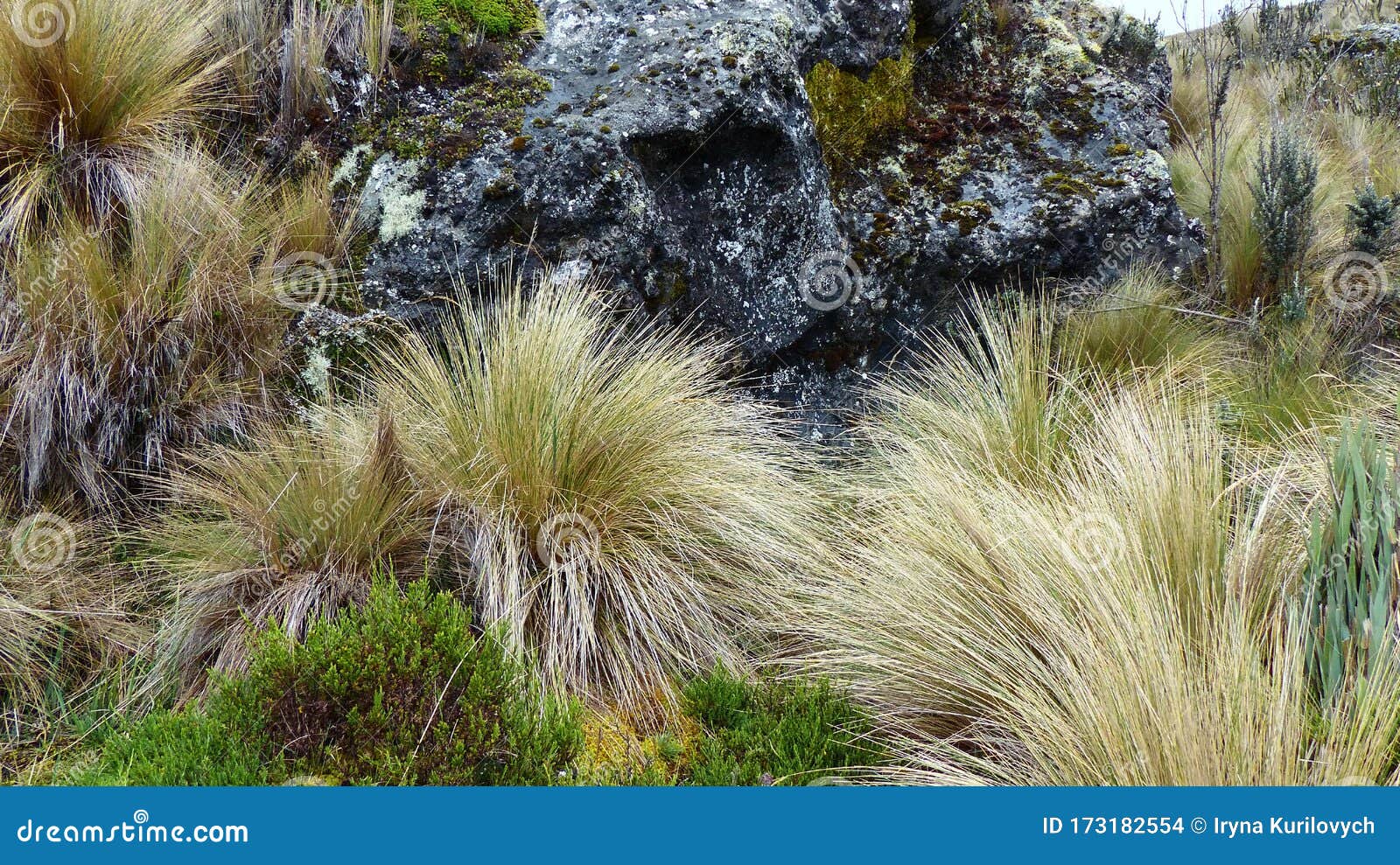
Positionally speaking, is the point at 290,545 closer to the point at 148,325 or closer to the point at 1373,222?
the point at 148,325

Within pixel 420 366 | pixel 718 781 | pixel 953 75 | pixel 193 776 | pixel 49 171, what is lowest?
pixel 718 781

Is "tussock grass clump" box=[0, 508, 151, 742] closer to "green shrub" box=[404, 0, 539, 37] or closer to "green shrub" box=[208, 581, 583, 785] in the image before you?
"green shrub" box=[208, 581, 583, 785]

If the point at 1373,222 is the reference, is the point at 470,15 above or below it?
above

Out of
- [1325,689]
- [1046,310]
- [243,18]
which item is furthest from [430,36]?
[1325,689]

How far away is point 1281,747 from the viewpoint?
1.92 metres

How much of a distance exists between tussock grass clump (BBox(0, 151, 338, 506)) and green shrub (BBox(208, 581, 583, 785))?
1354 millimetres

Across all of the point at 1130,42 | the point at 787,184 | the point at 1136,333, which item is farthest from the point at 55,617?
the point at 1130,42

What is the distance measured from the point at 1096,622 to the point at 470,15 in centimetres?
362

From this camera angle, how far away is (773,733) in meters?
2.53

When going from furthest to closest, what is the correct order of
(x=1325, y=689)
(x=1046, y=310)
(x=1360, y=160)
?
(x=1360, y=160) < (x=1046, y=310) < (x=1325, y=689)

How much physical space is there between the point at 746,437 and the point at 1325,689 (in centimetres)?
194

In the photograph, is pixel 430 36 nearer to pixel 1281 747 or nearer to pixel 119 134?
pixel 119 134

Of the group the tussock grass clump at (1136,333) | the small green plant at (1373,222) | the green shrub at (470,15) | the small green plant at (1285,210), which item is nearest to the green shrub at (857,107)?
the tussock grass clump at (1136,333)

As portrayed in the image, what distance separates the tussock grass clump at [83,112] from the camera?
3658 millimetres
